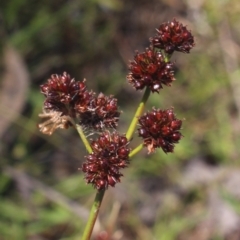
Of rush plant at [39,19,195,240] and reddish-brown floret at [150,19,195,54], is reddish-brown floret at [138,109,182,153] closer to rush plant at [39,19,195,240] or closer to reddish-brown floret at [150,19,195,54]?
rush plant at [39,19,195,240]

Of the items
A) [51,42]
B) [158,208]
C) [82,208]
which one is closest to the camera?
[82,208]

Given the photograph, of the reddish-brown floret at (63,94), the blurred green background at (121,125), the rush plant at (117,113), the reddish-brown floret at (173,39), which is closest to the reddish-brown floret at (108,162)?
the rush plant at (117,113)

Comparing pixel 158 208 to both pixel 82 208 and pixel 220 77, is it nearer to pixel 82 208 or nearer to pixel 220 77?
pixel 82 208

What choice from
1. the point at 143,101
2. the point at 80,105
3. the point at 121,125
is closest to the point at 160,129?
the point at 143,101

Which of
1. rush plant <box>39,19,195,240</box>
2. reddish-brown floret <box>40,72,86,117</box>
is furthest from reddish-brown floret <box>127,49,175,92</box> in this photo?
reddish-brown floret <box>40,72,86,117</box>

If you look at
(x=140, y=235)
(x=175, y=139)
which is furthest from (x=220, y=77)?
(x=175, y=139)

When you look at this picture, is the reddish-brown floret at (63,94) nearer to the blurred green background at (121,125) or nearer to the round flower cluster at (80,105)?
the round flower cluster at (80,105)
